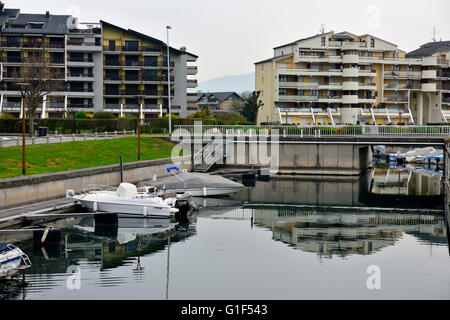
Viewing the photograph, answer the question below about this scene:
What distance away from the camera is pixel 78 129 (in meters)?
75.4

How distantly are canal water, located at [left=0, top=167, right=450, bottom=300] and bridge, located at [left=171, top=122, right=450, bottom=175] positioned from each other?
18.2m

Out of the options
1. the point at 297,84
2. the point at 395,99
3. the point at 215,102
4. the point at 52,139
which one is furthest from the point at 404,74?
the point at 215,102

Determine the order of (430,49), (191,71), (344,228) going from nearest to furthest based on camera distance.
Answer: (344,228) < (191,71) < (430,49)

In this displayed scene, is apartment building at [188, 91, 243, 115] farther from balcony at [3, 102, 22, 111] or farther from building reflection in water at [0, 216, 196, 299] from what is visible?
building reflection in water at [0, 216, 196, 299]

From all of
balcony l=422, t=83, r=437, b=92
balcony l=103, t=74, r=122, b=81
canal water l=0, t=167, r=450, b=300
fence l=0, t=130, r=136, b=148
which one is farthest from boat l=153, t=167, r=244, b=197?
balcony l=422, t=83, r=437, b=92

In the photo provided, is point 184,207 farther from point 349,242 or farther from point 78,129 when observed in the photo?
point 78,129

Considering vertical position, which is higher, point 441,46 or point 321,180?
point 441,46

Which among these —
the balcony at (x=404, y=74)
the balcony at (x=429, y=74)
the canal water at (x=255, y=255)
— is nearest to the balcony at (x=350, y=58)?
the balcony at (x=404, y=74)

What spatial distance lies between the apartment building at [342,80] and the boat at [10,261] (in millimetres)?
78542

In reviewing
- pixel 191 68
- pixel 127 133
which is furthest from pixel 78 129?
pixel 191 68

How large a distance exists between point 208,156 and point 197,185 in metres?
16.3

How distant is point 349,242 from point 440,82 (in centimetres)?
8930

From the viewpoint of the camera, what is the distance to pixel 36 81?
7306 cm

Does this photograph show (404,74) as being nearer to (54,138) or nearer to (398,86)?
(398,86)
